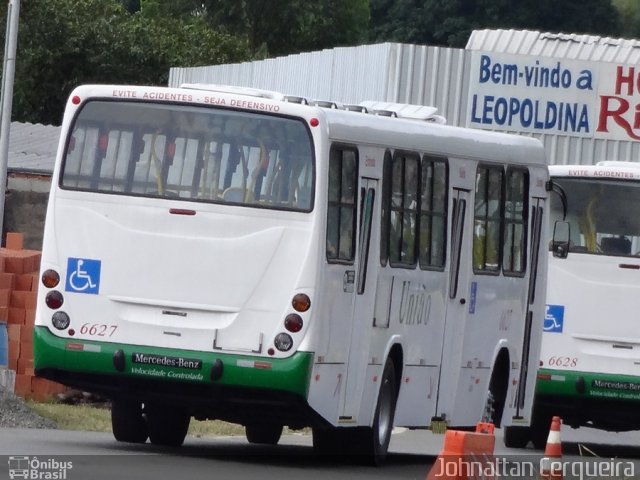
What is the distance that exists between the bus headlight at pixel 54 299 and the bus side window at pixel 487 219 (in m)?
4.24

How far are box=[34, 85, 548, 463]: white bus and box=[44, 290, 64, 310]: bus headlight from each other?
0.02 meters

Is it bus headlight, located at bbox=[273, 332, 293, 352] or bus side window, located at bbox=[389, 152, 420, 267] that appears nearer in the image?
bus headlight, located at bbox=[273, 332, 293, 352]

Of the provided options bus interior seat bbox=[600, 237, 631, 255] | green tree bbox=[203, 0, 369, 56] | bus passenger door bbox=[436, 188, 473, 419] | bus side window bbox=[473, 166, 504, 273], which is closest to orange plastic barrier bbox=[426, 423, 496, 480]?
bus passenger door bbox=[436, 188, 473, 419]

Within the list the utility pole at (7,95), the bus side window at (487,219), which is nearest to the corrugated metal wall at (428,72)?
the utility pole at (7,95)

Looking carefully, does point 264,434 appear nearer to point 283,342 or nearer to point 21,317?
point 283,342

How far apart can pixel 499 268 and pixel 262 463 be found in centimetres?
386

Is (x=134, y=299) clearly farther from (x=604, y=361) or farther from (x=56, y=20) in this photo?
(x=56, y=20)

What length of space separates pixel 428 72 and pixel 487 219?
11717mm

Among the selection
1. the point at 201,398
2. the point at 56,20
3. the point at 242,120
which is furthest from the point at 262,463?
the point at 56,20

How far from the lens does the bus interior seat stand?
68.2 feet

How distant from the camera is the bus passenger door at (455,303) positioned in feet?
56.9

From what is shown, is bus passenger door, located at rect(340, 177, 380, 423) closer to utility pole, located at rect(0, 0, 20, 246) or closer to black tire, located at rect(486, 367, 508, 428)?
black tire, located at rect(486, 367, 508, 428)

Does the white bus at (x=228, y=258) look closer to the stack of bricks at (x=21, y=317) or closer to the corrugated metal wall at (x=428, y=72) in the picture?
the stack of bricks at (x=21, y=317)

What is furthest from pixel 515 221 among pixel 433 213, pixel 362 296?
pixel 362 296
